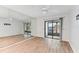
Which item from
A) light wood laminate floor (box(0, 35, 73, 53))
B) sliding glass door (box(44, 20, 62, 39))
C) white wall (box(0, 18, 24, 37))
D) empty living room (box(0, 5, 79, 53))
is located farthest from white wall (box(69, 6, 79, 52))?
sliding glass door (box(44, 20, 62, 39))

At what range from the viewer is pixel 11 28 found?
5242 mm

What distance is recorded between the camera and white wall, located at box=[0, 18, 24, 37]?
482 centimetres

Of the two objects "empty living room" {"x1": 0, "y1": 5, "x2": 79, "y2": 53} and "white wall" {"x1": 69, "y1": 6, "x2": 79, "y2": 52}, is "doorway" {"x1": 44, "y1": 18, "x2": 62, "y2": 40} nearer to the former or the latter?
"empty living room" {"x1": 0, "y1": 5, "x2": 79, "y2": 53}

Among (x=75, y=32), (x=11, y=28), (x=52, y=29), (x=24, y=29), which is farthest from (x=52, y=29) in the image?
(x=75, y=32)

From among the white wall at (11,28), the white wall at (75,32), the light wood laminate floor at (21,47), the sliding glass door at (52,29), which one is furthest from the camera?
the sliding glass door at (52,29)

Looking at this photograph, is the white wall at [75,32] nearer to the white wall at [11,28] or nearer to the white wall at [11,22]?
the white wall at [11,22]

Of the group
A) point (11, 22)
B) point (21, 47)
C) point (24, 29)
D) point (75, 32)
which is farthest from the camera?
point (24, 29)

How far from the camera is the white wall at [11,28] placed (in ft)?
15.8

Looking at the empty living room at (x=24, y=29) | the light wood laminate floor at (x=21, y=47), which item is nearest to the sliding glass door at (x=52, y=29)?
the empty living room at (x=24, y=29)

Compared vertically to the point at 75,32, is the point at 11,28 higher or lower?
Answer: higher

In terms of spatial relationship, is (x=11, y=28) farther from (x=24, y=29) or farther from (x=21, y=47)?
(x=21, y=47)

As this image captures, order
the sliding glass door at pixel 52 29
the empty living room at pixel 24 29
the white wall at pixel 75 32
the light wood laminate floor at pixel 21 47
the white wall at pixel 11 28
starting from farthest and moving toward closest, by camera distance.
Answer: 1. the sliding glass door at pixel 52 29
2. the white wall at pixel 11 28
3. the light wood laminate floor at pixel 21 47
4. the empty living room at pixel 24 29
5. the white wall at pixel 75 32
